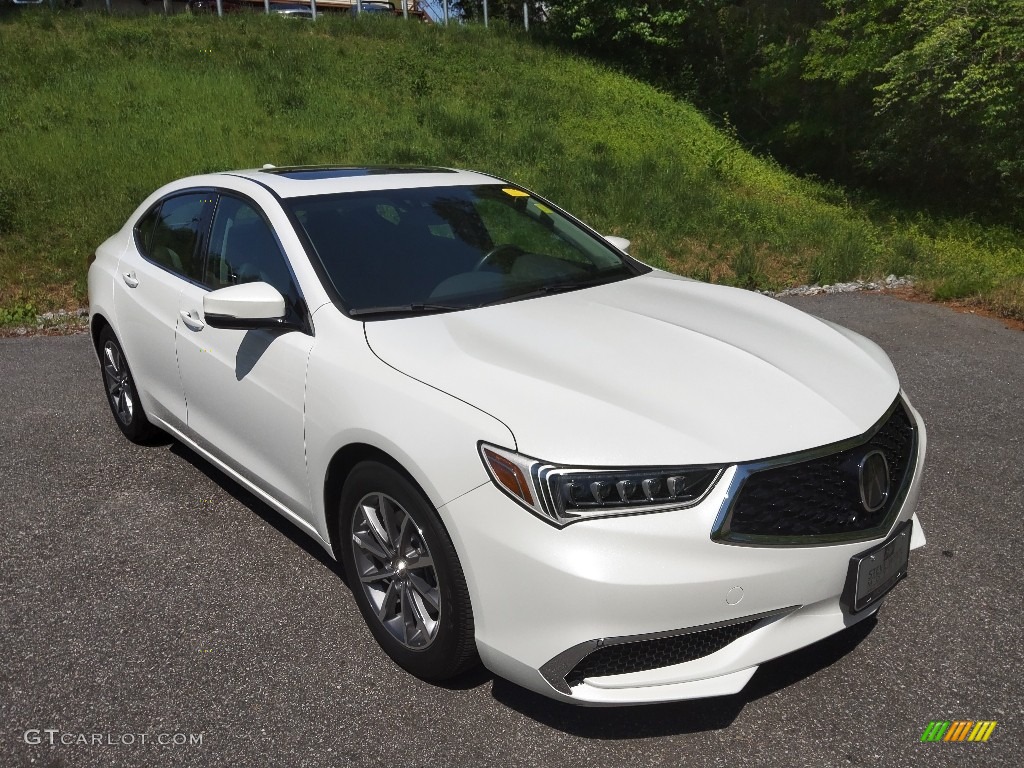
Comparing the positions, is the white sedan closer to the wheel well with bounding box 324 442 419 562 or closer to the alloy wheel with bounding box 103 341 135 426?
the wheel well with bounding box 324 442 419 562

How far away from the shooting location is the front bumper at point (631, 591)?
2273mm

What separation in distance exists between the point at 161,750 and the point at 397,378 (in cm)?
130

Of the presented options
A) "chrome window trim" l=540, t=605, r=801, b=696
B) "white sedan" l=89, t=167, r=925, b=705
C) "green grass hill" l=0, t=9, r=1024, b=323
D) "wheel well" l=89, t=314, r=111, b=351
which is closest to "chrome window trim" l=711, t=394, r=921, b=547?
"white sedan" l=89, t=167, r=925, b=705

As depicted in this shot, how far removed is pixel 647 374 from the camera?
2.74m

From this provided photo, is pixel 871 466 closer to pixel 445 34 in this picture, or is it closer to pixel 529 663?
pixel 529 663

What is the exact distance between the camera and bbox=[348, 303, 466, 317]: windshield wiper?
3.15 metres

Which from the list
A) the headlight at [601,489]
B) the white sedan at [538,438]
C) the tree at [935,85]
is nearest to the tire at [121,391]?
the white sedan at [538,438]

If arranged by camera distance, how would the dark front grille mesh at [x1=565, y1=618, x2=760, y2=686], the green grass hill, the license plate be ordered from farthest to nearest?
the green grass hill, the license plate, the dark front grille mesh at [x1=565, y1=618, x2=760, y2=686]

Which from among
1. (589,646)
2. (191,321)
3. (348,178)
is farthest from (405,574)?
(348,178)

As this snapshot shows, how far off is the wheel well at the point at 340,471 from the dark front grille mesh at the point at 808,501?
0.93 m

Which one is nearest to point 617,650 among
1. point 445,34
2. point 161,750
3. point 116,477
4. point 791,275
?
point 161,750

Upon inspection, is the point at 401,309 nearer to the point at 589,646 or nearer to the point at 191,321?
the point at 191,321

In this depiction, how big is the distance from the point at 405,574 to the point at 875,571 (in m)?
1.44

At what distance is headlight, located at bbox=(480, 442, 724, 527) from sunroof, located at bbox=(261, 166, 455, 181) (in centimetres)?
228
